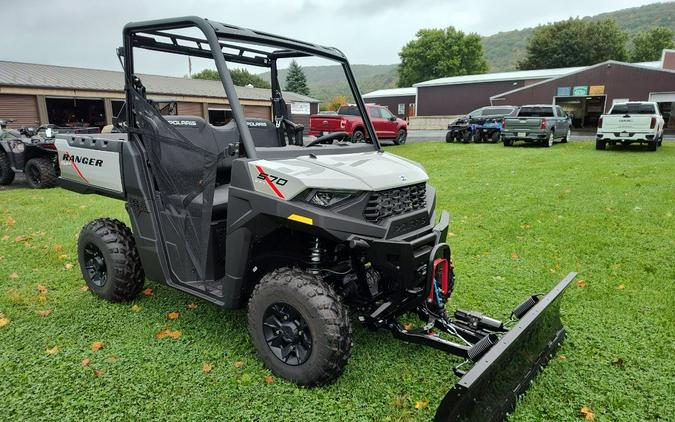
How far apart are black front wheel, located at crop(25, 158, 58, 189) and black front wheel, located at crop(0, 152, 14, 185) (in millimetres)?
854

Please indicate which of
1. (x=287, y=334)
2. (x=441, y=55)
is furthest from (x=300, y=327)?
(x=441, y=55)

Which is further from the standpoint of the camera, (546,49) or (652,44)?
(652,44)

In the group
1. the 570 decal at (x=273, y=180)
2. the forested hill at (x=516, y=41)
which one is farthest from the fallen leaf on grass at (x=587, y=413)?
the forested hill at (x=516, y=41)

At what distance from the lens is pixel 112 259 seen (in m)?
3.77

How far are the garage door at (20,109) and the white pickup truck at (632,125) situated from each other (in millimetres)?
24001

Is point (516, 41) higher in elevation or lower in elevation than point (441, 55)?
higher

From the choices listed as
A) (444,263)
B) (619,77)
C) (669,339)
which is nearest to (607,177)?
(669,339)

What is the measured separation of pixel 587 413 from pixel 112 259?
3.57 metres

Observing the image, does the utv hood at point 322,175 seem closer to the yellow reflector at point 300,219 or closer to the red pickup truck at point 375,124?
the yellow reflector at point 300,219

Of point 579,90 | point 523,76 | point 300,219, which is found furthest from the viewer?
point 523,76

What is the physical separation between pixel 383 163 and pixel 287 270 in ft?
3.15

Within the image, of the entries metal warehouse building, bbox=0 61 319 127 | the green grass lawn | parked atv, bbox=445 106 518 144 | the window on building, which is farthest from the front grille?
parked atv, bbox=445 106 518 144

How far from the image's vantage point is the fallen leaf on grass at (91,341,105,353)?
3275 millimetres

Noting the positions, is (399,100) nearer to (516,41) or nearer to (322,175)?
(322,175)
